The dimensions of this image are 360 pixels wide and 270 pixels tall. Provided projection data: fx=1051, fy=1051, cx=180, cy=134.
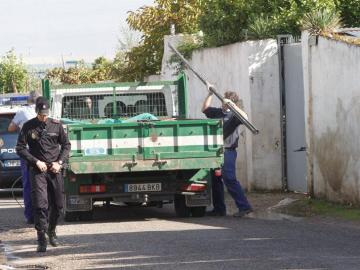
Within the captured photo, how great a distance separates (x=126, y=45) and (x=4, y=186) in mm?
22212

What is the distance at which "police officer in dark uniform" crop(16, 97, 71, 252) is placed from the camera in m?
12.8

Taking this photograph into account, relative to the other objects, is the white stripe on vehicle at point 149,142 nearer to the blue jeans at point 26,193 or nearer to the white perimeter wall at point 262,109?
the blue jeans at point 26,193

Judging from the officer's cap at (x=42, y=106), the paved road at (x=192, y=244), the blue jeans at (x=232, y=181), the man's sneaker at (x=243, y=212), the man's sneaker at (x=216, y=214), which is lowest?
the man's sneaker at (x=216, y=214)

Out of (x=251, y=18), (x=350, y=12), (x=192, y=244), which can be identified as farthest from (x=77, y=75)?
(x=192, y=244)

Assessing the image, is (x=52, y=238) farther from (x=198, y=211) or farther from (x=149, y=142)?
(x=198, y=211)

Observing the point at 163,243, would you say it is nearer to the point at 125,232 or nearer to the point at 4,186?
the point at 125,232

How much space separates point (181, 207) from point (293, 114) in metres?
4.30

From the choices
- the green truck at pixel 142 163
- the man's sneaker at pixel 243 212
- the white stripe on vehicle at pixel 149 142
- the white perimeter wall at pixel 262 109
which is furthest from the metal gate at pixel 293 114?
the white stripe on vehicle at pixel 149 142

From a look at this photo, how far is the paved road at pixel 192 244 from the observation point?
11.1 m

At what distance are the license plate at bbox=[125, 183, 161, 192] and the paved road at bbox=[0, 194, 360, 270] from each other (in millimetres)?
503

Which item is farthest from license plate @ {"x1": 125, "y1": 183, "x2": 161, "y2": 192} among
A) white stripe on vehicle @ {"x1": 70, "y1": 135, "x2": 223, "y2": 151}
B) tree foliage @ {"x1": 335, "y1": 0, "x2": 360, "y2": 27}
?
tree foliage @ {"x1": 335, "y1": 0, "x2": 360, "y2": 27}

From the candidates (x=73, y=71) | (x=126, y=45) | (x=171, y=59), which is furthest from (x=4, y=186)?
(x=73, y=71)

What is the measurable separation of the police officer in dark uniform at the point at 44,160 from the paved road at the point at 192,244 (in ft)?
1.53

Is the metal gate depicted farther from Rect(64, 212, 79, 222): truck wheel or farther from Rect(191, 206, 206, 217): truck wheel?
Rect(64, 212, 79, 222): truck wheel
